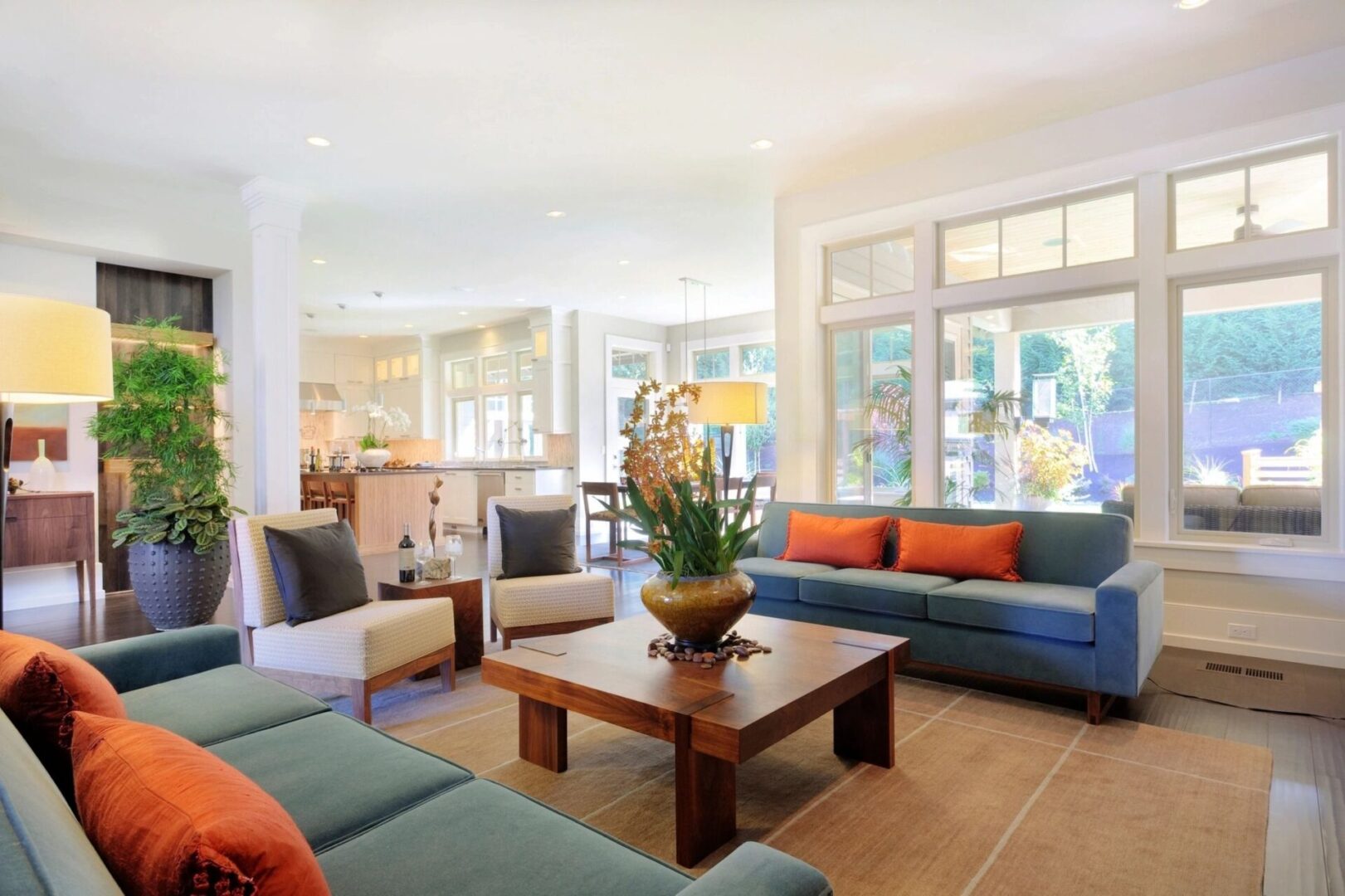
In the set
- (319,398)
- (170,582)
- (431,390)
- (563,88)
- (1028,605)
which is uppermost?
(563,88)

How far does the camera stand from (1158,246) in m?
4.18

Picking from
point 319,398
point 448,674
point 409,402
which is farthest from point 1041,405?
point 409,402

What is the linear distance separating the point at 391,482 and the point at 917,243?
6.02 m

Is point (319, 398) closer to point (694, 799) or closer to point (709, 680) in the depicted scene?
point (709, 680)

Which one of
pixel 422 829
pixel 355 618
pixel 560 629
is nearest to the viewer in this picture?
pixel 422 829

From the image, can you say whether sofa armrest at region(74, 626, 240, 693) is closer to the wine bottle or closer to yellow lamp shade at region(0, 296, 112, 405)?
yellow lamp shade at region(0, 296, 112, 405)

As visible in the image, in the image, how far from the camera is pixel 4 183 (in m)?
5.01

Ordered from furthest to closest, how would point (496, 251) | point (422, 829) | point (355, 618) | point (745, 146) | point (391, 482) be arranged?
point (391, 482), point (496, 251), point (745, 146), point (355, 618), point (422, 829)

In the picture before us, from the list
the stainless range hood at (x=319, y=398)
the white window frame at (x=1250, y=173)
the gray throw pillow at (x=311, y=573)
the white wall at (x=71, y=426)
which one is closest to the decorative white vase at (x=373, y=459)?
the stainless range hood at (x=319, y=398)

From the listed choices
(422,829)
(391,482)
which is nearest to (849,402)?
(422,829)

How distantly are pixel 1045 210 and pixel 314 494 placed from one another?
7896mm

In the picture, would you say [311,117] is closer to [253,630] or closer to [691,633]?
[253,630]

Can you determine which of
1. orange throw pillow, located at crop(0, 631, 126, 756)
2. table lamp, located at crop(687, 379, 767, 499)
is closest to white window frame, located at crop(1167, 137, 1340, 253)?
table lamp, located at crop(687, 379, 767, 499)

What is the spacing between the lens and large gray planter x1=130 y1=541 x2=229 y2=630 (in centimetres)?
454
